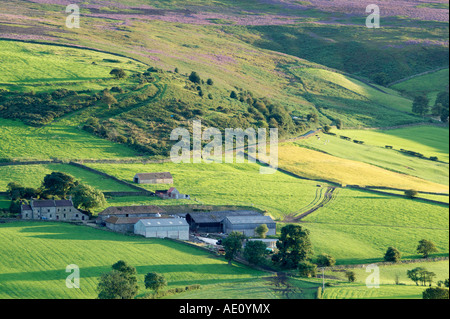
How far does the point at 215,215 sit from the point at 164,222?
393 inches

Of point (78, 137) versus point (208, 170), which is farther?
point (78, 137)

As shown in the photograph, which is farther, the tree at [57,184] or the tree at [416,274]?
the tree at [57,184]

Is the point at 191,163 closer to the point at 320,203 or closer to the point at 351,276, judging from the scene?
the point at 320,203

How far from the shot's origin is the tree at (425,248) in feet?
282

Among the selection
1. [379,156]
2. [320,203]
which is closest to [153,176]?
[320,203]

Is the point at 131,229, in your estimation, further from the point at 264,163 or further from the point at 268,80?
the point at 268,80

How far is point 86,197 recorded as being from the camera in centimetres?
8994

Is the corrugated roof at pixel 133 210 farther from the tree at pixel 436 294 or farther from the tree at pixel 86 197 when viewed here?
the tree at pixel 436 294

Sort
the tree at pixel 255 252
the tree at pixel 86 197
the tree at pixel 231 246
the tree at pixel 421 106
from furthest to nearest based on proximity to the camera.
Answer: the tree at pixel 421 106 < the tree at pixel 86 197 < the tree at pixel 255 252 < the tree at pixel 231 246

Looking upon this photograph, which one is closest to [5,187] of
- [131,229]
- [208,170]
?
[131,229]

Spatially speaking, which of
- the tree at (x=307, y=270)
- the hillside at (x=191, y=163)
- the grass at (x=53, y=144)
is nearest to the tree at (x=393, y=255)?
the hillside at (x=191, y=163)

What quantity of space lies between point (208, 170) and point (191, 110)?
30257 millimetres

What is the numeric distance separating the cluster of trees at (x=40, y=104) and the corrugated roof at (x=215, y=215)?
154ft

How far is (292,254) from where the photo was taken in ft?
262
